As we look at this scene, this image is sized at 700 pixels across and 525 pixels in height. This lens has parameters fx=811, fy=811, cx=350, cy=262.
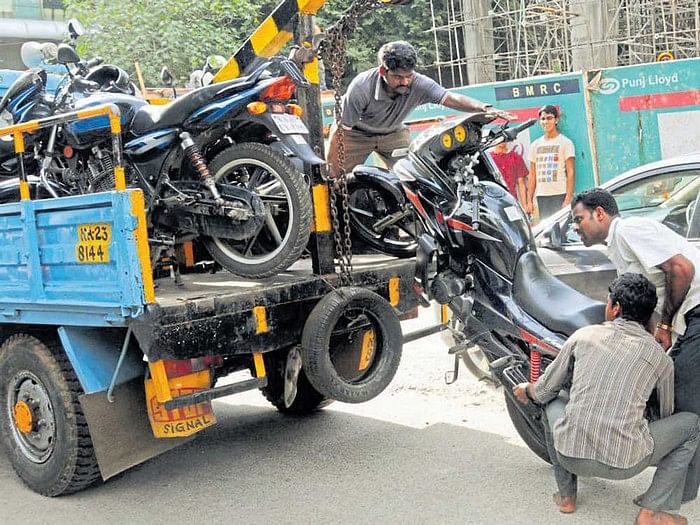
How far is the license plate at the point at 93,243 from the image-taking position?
12.4ft

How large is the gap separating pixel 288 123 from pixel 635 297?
199 cm

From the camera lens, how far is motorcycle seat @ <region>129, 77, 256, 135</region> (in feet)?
14.2

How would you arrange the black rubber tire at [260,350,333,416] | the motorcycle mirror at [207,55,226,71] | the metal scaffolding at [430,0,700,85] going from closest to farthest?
1. the black rubber tire at [260,350,333,416]
2. the motorcycle mirror at [207,55,226,71]
3. the metal scaffolding at [430,0,700,85]

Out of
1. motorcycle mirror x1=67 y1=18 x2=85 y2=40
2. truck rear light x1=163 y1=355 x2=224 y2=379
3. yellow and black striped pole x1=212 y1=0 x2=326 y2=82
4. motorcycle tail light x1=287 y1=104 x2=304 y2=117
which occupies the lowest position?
truck rear light x1=163 y1=355 x2=224 y2=379

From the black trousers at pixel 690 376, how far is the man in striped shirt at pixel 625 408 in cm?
7

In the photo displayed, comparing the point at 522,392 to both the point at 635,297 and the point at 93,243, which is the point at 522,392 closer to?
the point at 635,297

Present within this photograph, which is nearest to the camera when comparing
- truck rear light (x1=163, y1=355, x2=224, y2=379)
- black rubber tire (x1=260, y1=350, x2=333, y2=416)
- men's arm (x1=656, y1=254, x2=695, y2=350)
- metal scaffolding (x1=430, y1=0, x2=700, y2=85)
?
men's arm (x1=656, y1=254, x2=695, y2=350)

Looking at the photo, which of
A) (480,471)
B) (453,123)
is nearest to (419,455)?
(480,471)

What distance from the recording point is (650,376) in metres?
3.39

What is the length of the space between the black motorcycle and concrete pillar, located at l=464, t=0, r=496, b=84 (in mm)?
15028

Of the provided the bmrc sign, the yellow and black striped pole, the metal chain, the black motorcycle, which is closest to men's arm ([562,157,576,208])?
the bmrc sign

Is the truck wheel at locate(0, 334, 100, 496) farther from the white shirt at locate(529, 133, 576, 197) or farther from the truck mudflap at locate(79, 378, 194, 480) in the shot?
the white shirt at locate(529, 133, 576, 197)

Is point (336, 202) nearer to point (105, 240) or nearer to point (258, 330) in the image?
point (258, 330)

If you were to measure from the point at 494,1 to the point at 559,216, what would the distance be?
56.6 ft
